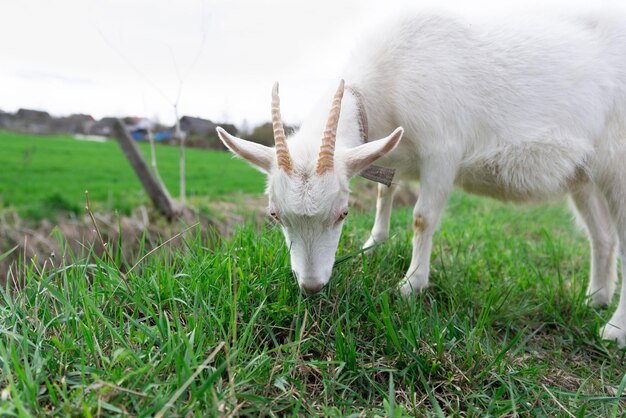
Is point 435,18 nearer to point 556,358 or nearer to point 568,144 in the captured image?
point 568,144

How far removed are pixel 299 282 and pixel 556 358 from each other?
5.46 ft

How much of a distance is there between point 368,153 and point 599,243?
277 centimetres

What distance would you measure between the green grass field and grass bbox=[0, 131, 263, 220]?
3.28 metres

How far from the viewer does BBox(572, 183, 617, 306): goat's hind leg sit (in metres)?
4.14

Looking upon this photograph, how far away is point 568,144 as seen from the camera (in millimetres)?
3354

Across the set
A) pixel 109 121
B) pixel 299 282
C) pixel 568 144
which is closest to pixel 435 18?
pixel 568 144

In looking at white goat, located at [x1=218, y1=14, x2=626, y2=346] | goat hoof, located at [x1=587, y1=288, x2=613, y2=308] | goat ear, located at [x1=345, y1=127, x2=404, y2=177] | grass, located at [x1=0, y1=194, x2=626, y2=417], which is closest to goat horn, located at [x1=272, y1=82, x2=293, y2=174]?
goat ear, located at [x1=345, y1=127, x2=404, y2=177]

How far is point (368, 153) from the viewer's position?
2520 millimetres

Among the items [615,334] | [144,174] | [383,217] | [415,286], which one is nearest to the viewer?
[415,286]

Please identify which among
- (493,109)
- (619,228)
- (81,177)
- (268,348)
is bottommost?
(81,177)

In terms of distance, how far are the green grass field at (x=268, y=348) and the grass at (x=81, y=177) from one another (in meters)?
3.28

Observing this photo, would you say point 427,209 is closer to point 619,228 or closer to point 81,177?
point 619,228

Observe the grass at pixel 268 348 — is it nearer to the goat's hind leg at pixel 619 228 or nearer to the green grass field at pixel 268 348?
the green grass field at pixel 268 348

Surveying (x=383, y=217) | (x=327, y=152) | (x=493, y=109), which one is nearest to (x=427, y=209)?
(x=383, y=217)
